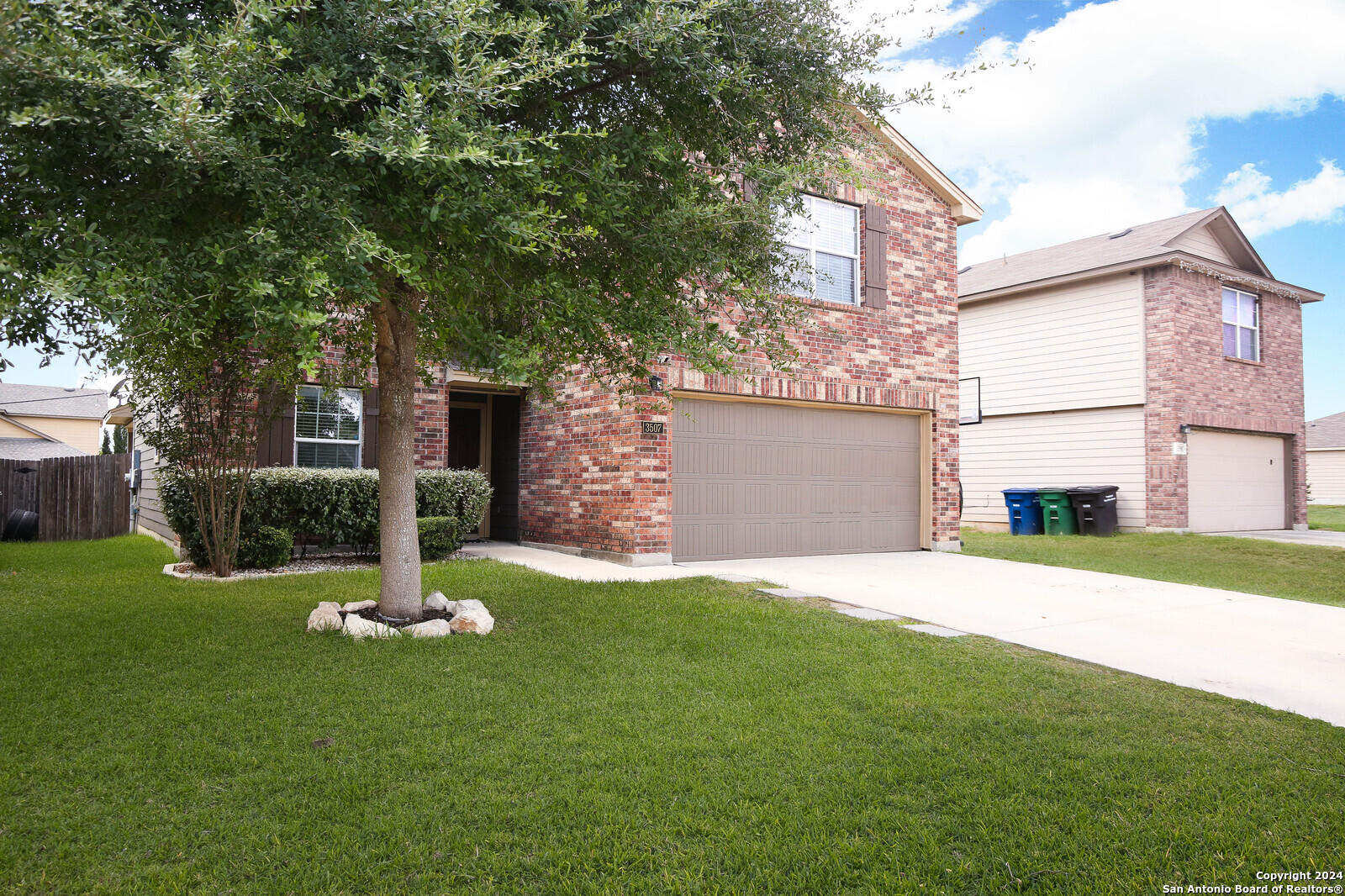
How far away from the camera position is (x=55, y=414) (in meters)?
26.1

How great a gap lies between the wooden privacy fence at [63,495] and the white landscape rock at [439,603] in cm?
1127

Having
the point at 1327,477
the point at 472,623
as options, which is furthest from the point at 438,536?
the point at 1327,477

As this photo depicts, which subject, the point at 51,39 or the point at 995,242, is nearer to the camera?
the point at 51,39

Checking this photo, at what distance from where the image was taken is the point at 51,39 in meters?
3.16

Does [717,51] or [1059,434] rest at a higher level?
[717,51]

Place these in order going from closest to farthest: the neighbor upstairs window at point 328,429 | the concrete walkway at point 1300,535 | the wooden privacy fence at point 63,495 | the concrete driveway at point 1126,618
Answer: the concrete driveway at point 1126,618 < the neighbor upstairs window at point 328,429 < the wooden privacy fence at point 63,495 < the concrete walkway at point 1300,535

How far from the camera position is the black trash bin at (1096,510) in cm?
1495

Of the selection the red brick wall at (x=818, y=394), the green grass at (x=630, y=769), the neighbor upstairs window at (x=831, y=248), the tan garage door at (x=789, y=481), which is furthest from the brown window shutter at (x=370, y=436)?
the neighbor upstairs window at (x=831, y=248)

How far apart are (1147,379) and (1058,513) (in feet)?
9.76

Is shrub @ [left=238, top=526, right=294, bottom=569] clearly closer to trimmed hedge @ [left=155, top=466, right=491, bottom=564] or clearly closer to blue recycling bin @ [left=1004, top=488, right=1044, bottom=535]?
trimmed hedge @ [left=155, top=466, right=491, bottom=564]

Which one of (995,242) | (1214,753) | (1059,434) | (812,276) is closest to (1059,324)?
(1059,434)

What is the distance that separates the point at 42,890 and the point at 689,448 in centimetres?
769

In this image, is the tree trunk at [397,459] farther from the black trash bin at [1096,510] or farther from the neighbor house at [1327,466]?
the neighbor house at [1327,466]

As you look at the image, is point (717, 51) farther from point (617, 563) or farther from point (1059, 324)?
point (1059, 324)
